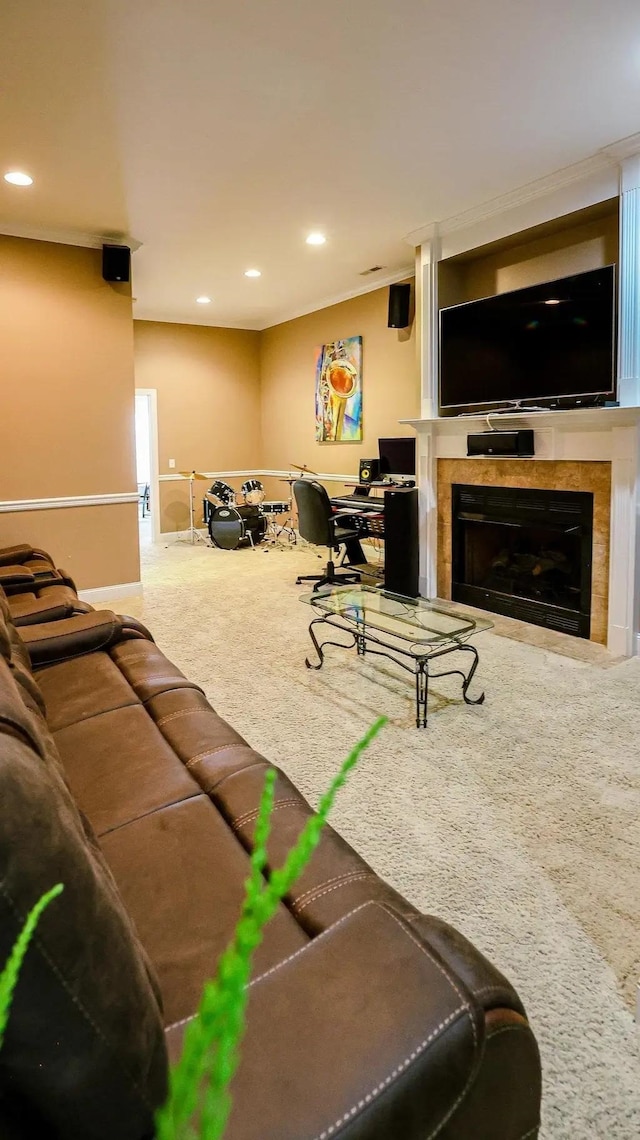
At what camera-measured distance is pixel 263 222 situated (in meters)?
4.77

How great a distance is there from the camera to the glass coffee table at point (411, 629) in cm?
304

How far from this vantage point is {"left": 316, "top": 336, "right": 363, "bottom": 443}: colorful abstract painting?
22.6ft

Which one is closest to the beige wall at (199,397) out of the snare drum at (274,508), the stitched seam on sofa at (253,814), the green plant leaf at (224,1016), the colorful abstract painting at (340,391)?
the snare drum at (274,508)

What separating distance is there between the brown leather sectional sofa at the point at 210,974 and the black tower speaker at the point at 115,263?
4.67m

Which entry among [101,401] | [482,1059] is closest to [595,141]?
[101,401]

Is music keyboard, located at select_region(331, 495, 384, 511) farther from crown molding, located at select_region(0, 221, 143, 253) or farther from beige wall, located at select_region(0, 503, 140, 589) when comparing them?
crown molding, located at select_region(0, 221, 143, 253)

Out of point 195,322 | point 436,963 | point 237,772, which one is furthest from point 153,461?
point 436,963

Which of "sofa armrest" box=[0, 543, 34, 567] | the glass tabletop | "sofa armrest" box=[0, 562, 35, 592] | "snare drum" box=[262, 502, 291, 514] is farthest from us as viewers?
"snare drum" box=[262, 502, 291, 514]

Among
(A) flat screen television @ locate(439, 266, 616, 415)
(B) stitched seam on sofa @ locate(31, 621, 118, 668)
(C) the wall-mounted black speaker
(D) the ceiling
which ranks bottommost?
(B) stitched seam on sofa @ locate(31, 621, 118, 668)

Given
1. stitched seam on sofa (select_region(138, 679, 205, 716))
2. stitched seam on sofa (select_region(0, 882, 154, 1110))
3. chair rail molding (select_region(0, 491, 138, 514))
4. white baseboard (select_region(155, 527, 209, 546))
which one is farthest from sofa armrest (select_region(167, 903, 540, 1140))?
white baseboard (select_region(155, 527, 209, 546))

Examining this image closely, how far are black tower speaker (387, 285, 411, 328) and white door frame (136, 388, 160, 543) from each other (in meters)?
3.56

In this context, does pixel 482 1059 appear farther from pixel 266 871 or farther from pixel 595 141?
pixel 595 141

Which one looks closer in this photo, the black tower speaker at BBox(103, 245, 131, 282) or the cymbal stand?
the black tower speaker at BBox(103, 245, 131, 282)

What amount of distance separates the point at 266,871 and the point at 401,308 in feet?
18.0
